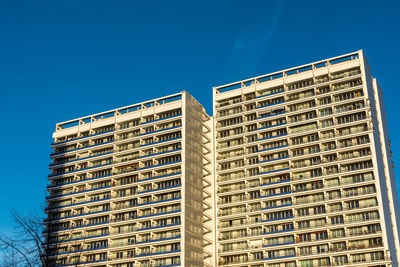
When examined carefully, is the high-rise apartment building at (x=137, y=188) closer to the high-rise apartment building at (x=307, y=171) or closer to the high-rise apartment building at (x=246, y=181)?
the high-rise apartment building at (x=246, y=181)

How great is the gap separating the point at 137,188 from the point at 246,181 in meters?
25.8

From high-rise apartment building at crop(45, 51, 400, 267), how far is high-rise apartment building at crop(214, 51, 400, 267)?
0.79ft

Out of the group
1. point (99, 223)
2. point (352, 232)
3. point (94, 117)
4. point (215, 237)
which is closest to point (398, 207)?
point (352, 232)

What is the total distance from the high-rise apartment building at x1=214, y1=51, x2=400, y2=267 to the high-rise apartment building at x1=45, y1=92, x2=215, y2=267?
18.8 ft

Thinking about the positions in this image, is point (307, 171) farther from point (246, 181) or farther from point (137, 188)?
point (137, 188)

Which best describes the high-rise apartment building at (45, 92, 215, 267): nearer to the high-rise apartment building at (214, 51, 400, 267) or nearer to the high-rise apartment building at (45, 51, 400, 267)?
the high-rise apartment building at (45, 51, 400, 267)

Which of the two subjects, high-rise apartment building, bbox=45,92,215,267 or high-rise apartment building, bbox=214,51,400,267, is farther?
high-rise apartment building, bbox=45,92,215,267

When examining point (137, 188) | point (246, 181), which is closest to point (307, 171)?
point (246, 181)

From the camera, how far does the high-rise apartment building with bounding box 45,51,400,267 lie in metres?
100

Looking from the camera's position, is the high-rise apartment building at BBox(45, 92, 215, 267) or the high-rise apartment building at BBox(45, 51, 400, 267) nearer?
the high-rise apartment building at BBox(45, 51, 400, 267)

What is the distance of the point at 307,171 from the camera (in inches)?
4237

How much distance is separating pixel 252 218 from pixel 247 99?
99.0ft

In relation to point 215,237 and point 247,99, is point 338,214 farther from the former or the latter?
point 247,99

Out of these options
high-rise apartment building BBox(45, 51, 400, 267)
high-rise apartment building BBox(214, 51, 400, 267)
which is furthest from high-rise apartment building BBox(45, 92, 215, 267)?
high-rise apartment building BBox(214, 51, 400, 267)
